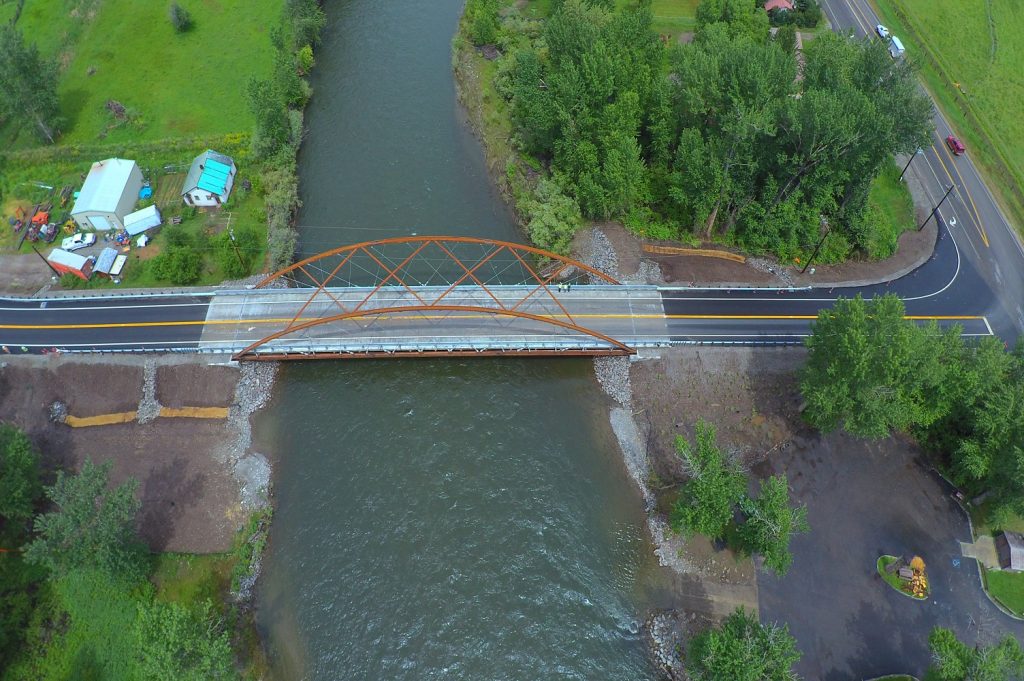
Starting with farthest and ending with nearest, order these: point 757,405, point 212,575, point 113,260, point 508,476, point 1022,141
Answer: point 1022,141 → point 113,260 → point 757,405 → point 508,476 → point 212,575

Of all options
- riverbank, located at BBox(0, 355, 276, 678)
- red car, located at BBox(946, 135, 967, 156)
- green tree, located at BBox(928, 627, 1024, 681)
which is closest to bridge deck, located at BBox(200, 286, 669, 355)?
riverbank, located at BBox(0, 355, 276, 678)

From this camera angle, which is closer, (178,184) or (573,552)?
(573,552)

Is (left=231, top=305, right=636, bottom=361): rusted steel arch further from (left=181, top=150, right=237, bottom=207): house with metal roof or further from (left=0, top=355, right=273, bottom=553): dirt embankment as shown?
(left=181, top=150, right=237, bottom=207): house with metal roof

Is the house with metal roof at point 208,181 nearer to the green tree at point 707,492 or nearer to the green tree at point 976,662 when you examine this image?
the green tree at point 707,492

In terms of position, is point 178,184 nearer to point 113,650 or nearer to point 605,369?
point 113,650

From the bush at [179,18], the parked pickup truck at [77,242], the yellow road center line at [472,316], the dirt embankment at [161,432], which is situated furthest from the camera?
the bush at [179,18]

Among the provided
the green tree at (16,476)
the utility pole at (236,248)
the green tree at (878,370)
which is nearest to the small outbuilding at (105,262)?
the utility pole at (236,248)

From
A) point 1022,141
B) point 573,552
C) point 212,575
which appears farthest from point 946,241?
point 212,575
